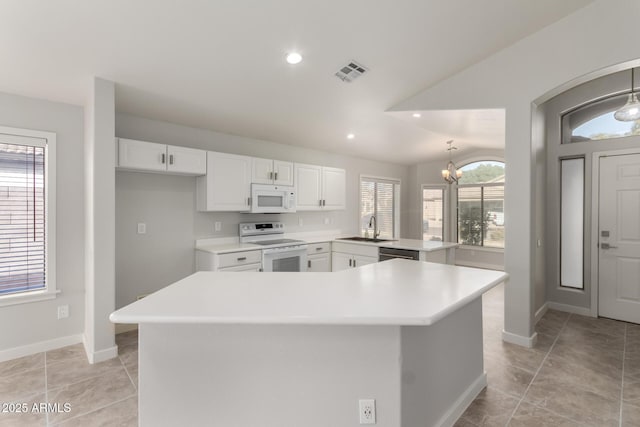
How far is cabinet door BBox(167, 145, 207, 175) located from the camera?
3.37 metres

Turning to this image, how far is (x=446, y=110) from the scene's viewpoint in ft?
11.8

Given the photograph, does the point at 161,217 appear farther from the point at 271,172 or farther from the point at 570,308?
the point at 570,308

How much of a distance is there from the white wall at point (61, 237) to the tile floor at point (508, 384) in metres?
0.19

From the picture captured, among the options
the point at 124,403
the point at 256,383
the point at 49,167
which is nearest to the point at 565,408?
the point at 256,383

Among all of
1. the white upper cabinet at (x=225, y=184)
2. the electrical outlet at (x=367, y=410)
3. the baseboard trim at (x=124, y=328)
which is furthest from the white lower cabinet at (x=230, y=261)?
the electrical outlet at (x=367, y=410)

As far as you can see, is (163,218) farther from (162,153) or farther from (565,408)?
(565,408)

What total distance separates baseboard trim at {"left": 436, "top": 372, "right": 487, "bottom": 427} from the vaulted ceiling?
270cm

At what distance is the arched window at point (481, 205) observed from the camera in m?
6.64

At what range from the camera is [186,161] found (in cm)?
349

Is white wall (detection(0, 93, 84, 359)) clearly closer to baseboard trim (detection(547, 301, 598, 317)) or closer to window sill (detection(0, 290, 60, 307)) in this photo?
window sill (detection(0, 290, 60, 307))

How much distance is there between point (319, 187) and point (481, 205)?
13.2 feet

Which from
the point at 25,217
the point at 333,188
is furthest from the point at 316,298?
the point at 333,188

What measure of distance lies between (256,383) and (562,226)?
444 centimetres

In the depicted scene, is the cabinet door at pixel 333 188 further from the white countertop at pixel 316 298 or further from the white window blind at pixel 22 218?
the white window blind at pixel 22 218
